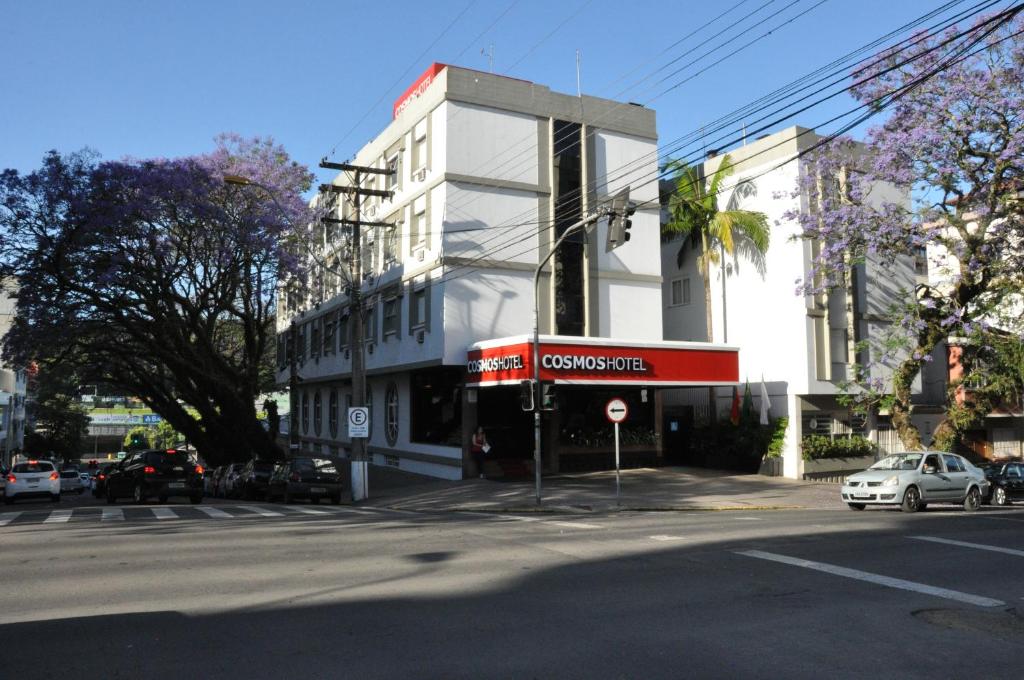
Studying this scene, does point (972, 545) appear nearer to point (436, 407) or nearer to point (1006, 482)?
point (1006, 482)

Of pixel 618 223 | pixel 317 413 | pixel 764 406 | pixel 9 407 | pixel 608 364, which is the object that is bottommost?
pixel 317 413

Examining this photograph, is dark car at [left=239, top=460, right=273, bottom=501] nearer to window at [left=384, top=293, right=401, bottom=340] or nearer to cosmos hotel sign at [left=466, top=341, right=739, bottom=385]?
cosmos hotel sign at [left=466, top=341, right=739, bottom=385]

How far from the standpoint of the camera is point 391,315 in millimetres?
33188

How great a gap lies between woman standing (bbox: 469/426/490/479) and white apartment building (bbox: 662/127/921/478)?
31.2 ft

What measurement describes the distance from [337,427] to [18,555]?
32626 millimetres

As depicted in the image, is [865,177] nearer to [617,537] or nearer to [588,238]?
[588,238]

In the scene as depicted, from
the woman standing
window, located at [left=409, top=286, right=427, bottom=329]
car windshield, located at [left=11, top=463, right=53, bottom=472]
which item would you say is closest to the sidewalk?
the woman standing

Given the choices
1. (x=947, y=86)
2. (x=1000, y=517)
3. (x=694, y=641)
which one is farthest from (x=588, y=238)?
(x=694, y=641)

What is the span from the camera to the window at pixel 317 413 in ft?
154

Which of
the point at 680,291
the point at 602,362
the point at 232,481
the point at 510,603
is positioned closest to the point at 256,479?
Answer: the point at 232,481

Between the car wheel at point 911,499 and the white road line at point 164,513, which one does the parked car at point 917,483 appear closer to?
the car wheel at point 911,499

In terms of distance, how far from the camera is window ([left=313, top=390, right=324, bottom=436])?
154ft

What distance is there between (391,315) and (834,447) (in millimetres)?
17598

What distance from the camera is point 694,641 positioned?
22.5ft
